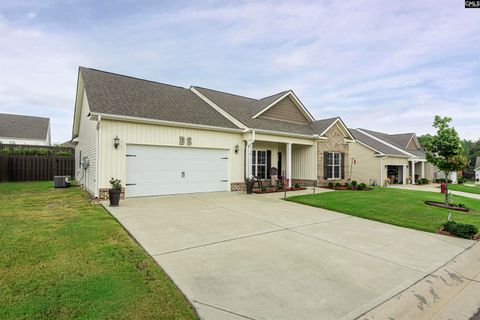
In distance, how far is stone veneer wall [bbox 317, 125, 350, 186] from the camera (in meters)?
15.7

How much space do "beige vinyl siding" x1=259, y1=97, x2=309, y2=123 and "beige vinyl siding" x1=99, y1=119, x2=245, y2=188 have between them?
143 inches

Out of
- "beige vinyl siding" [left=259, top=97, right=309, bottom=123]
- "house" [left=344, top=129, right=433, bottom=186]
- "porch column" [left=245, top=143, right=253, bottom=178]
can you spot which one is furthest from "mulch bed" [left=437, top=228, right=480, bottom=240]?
"house" [left=344, top=129, right=433, bottom=186]

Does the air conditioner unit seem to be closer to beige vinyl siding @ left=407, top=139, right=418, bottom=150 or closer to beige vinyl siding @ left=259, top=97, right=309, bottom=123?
beige vinyl siding @ left=259, top=97, right=309, bottom=123

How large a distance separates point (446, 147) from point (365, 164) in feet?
44.3

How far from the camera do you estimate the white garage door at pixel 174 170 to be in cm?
981

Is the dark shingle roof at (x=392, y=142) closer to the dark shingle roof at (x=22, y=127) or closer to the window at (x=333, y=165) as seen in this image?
the window at (x=333, y=165)

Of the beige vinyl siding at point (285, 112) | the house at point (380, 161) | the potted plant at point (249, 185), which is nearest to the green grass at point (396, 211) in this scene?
the potted plant at point (249, 185)

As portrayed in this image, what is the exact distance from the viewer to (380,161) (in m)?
21.7

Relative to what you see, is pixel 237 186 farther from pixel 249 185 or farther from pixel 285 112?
pixel 285 112

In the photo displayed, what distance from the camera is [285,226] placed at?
632 centimetres

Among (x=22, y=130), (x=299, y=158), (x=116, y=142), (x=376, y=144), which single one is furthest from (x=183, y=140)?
(x=22, y=130)

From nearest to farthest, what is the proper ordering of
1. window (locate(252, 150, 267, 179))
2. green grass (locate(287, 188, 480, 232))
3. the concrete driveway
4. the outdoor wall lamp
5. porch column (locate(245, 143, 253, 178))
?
the concrete driveway
green grass (locate(287, 188, 480, 232))
the outdoor wall lamp
porch column (locate(245, 143, 253, 178))
window (locate(252, 150, 267, 179))

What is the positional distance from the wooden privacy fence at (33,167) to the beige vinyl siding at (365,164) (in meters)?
23.3

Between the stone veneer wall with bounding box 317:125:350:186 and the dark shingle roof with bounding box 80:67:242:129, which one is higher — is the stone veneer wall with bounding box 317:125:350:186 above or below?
below
